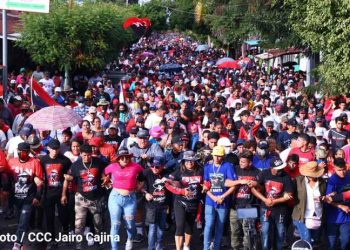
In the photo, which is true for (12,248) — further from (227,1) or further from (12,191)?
(227,1)

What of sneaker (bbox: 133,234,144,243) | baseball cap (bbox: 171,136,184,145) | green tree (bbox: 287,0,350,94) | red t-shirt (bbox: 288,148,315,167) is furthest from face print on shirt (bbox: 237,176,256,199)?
green tree (bbox: 287,0,350,94)

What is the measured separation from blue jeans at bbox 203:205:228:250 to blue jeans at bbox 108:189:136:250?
1002 millimetres

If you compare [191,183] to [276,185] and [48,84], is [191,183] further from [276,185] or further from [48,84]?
[48,84]

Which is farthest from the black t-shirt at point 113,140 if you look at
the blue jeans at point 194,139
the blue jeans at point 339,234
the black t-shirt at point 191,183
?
the blue jeans at point 339,234

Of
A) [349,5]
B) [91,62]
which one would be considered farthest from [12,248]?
[91,62]

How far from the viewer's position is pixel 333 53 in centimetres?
1558

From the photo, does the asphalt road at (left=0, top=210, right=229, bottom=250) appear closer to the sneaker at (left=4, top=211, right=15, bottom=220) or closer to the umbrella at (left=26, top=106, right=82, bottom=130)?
the sneaker at (left=4, top=211, right=15, bottom=220)

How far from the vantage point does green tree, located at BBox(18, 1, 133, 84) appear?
2402cm

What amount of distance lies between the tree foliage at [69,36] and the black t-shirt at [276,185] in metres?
15.2

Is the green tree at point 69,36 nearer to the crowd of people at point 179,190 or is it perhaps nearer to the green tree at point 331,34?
the green tree at point 331,34

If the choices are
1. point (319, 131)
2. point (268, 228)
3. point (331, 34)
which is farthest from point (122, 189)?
point (331, 34)

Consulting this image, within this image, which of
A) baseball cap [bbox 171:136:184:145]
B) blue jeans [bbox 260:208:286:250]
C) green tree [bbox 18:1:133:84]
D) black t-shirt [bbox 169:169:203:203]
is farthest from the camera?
green tree [bbox 18:1:133:84]

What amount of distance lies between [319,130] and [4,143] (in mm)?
6040

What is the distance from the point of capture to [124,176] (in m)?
9.80
